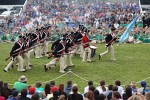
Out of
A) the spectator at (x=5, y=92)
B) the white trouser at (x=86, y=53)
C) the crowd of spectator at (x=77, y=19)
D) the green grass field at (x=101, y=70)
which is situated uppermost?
the crowd of spectator at (x=77, y=19)

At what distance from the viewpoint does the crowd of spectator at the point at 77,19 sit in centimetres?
3575

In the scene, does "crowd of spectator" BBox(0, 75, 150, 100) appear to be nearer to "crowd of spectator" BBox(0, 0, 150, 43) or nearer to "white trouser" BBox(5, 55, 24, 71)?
"white trouser" BBox(5, 55, 24, 71)

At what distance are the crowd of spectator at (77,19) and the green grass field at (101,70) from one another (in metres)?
7.47

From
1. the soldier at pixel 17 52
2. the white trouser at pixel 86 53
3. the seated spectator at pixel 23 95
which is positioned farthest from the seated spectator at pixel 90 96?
the white trouser at pixel 86 53

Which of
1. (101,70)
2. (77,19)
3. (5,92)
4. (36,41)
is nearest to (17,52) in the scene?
(36,41)

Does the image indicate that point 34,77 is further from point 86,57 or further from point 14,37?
point 14,37

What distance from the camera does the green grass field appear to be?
64.1 feet

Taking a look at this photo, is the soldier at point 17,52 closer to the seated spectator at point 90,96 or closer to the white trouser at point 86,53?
the white trouser at point 86,53

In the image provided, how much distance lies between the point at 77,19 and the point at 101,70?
1869 centimetres

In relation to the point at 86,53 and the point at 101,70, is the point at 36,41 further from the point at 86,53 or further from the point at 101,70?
the point at 101,70

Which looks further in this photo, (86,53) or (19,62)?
(86,53)

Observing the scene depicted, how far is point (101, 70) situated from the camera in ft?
71.7

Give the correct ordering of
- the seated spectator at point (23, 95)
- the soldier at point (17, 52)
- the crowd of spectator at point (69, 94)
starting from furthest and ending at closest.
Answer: the soldier at point (17, 52), the seated spectator at point (23, 95), the crowd of spectator at point (69, 94)

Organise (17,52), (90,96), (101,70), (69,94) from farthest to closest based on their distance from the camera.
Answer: (101,70)
(17,52)
(69,94)
(90,96)
